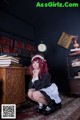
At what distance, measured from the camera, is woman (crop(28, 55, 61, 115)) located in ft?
8.09

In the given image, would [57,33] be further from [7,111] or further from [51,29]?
[7,111]

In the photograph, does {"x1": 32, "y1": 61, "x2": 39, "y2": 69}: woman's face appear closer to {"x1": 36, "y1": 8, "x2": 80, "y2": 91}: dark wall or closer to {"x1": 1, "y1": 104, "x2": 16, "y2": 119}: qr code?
{"x1": 1, "y1": 104, "x2": 16, "y2": 119}: qr code

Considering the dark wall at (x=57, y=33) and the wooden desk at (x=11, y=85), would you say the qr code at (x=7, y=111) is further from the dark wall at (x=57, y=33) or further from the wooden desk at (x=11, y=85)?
the dark wall at (x=57, y=33)

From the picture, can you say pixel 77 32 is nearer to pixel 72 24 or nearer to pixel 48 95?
pixel 72 24

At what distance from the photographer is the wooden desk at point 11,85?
8.00ft

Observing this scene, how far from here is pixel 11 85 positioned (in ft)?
8.36

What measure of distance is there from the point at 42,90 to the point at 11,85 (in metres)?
0.41

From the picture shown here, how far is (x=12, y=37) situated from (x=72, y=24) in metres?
1.65

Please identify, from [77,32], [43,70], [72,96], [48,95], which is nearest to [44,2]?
[77,32]

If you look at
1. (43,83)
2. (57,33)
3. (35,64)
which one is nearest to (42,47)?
(57,33)

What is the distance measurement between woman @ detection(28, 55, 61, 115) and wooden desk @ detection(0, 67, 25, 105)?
0.67 ft

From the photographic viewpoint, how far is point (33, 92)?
251 cm

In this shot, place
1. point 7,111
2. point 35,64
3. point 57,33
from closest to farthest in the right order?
1. point 7,111
2. point 35,64
3. point 57,33

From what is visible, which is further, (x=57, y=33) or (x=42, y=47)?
(x=57, y=33)
